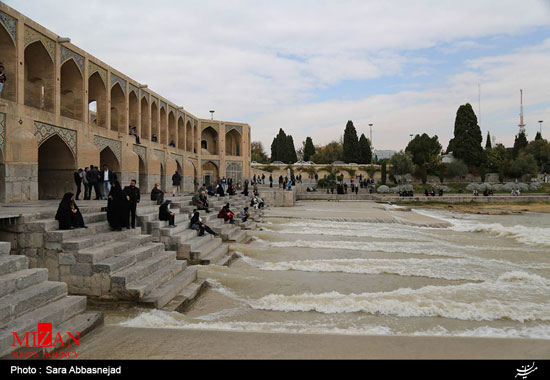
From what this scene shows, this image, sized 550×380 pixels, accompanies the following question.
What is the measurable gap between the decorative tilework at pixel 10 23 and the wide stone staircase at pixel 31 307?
886 centimetres

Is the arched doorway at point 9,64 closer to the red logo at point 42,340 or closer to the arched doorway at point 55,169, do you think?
the arched doorway at point 55,169

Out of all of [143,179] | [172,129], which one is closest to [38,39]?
[143,179]

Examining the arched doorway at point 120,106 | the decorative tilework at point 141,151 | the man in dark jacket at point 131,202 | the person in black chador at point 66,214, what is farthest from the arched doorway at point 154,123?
the person in black chador at point 66,214

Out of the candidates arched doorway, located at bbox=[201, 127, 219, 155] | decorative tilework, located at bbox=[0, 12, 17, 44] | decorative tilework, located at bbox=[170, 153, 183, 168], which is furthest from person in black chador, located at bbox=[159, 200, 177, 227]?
arched doorway, located at bbox=[201, 127, 219, 155]

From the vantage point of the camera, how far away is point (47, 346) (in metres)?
3.60

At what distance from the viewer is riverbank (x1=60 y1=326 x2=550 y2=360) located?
11.7ft

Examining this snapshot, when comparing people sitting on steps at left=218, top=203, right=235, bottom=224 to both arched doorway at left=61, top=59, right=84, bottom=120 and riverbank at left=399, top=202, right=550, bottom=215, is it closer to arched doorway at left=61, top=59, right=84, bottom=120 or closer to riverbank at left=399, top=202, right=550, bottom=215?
arched doorway at left=61, top=59, right=84, bottom=120

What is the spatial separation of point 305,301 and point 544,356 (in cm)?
296

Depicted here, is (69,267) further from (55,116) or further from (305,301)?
(55,116)

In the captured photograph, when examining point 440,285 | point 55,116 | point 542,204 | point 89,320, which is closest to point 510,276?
point 440,285

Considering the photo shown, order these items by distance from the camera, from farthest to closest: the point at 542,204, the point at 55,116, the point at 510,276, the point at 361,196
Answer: the point at 361,196
the point at 542,204
the point at 55,116
the point at 510,276

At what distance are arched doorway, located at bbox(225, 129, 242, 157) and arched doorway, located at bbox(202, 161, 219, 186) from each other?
2.60 metres

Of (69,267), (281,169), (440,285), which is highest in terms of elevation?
(281,169)
